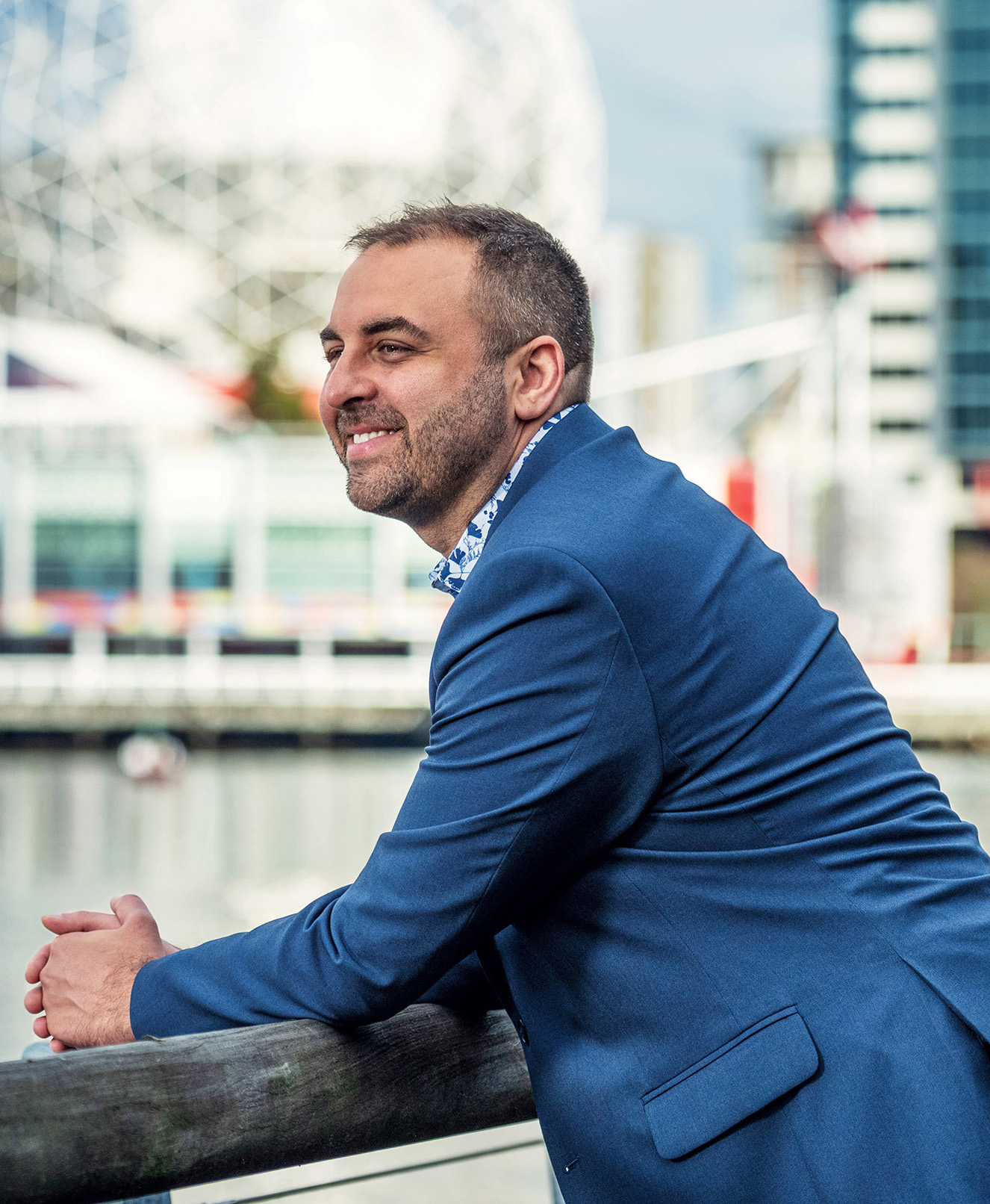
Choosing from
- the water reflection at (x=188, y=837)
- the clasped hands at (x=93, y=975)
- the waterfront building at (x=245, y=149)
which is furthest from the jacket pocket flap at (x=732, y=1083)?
the waterfront building at (x=245, y=149)

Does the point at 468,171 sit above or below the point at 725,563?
above

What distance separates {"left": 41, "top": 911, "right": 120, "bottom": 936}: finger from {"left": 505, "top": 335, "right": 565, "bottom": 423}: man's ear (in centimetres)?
69

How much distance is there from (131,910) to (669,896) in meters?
0.60

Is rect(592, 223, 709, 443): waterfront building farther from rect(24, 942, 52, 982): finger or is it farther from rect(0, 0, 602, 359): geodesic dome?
rect(24, 942, 52, 982): finger

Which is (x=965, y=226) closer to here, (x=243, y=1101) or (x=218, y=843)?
(x=218, y=843)

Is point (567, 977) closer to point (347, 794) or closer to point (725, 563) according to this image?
point (725, 563)

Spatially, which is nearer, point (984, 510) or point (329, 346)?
point (329, 346)

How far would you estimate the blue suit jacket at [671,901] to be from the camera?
4.43 feet

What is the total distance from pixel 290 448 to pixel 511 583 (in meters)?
28.0

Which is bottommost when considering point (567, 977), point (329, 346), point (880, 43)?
point (567, 977)

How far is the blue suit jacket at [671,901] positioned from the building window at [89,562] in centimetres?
2749

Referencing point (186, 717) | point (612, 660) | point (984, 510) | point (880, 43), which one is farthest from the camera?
point (880, 43)

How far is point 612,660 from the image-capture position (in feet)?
4.62

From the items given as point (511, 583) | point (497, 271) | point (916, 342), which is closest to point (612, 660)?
point (511, 583)
